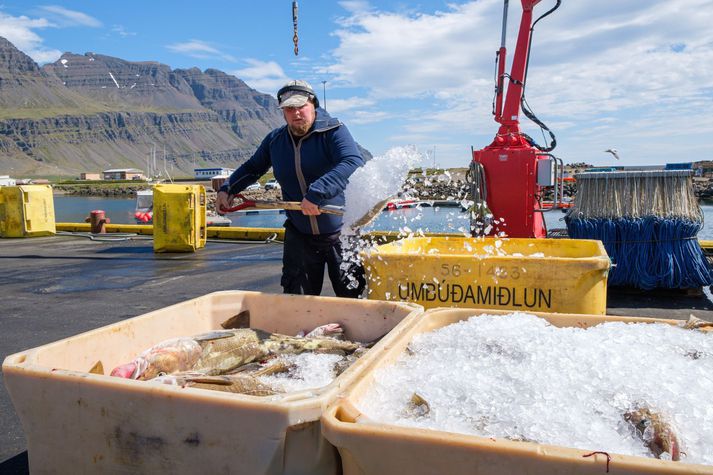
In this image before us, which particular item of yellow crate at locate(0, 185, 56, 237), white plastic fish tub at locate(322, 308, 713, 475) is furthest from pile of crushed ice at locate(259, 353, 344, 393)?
yellow crate at locate(0, 185, 56, 237)

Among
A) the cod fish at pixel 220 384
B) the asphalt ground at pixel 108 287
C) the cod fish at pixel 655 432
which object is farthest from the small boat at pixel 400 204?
the asphalt ground at pixel 108 287

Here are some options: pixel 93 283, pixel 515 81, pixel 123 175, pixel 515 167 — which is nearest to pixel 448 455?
pixel 515 167

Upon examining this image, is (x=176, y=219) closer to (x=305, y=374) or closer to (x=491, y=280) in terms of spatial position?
(x=491, y=280)

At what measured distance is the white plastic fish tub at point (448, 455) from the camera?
1.36 meters

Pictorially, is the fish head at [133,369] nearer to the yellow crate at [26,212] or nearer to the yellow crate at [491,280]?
the yellow crate at [491,280]

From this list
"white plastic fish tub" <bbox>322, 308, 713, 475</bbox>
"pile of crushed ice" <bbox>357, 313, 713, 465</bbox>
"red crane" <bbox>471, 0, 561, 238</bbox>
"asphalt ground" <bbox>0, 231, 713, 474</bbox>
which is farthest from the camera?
"red crane" <bbox>471, 0, 561, 238</bbox>

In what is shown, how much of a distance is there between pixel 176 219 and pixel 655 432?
416 inches

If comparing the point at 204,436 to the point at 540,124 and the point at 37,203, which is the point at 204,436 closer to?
the point at 540,124

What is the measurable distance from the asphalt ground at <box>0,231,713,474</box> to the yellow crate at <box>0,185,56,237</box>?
198cm

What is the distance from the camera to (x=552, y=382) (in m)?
2.15

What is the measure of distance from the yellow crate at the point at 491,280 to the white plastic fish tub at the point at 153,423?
5.03ft

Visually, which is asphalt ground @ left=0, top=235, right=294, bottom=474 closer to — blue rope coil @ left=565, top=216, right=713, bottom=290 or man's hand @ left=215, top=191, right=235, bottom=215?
man's hand @ left=215, top=191, right=235, bottom=215

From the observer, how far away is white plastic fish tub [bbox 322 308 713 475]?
136 centimetres

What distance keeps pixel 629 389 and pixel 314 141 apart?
2568 mm
